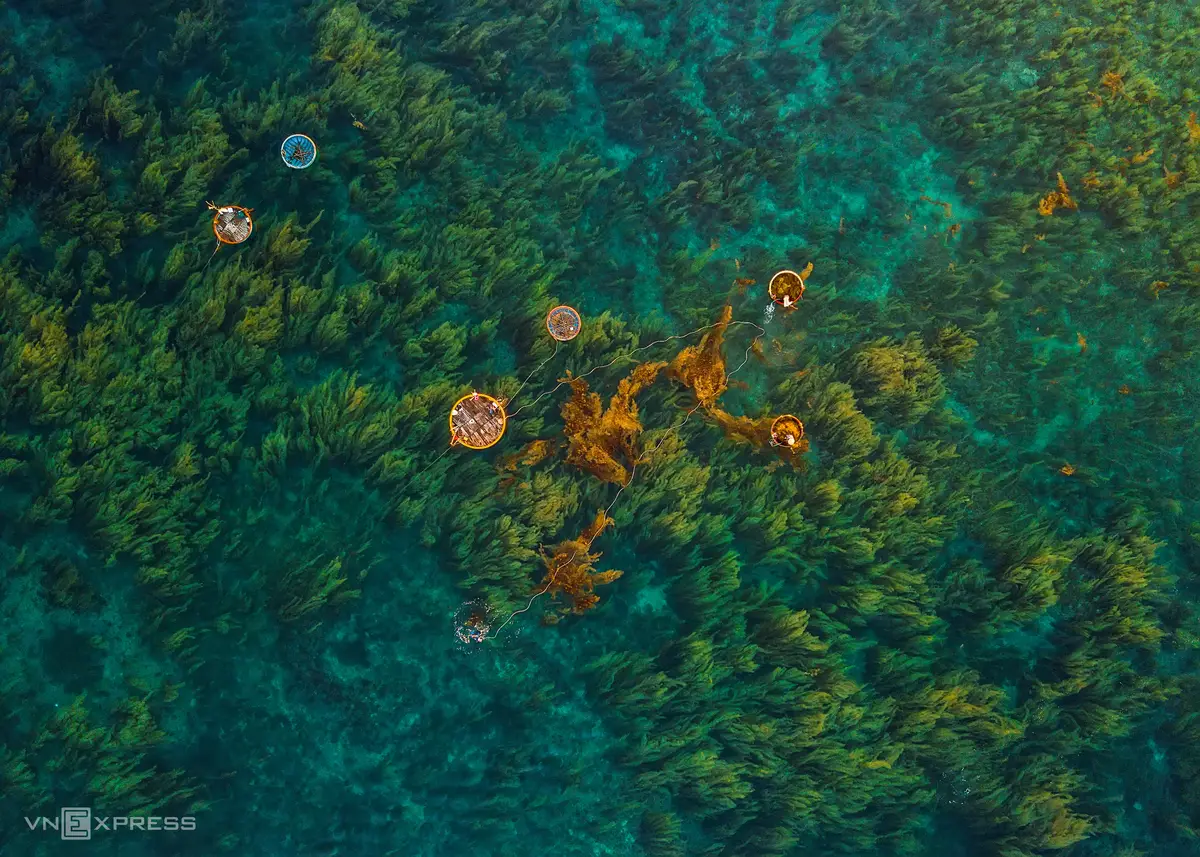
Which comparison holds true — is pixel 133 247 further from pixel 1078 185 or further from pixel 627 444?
pixel 1078 185

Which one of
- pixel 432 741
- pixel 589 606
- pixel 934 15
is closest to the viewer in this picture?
pixel 432 741

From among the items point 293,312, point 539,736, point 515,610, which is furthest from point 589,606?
point 293,312

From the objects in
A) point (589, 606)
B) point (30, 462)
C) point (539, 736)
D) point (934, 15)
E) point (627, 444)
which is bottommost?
point (539, 736)

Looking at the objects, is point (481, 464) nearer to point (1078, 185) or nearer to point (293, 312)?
point (293, 312)

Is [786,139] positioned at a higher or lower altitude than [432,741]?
higher

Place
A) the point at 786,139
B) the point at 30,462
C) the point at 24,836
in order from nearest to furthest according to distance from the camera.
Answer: the point at 24,836
the point at 30,462
the point at 786,139

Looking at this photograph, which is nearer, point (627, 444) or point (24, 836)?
point (24, 836)
